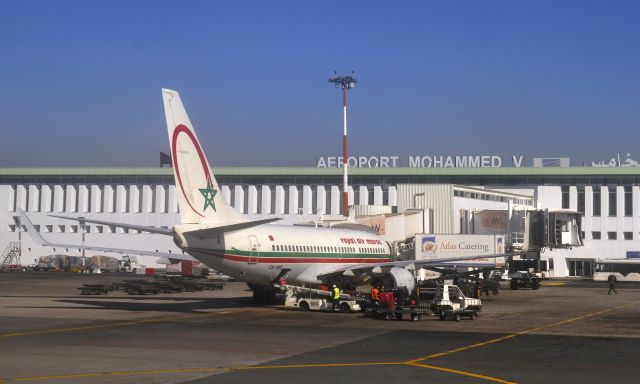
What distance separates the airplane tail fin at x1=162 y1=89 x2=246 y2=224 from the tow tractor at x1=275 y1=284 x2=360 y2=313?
7949mm

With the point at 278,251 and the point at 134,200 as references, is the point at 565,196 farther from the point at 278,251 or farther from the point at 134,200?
the point at 278,251

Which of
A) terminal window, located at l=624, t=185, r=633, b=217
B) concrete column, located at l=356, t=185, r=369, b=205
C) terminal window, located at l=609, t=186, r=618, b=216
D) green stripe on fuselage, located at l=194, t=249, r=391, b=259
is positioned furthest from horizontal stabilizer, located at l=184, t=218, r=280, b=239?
terminal window, located at l=624, t=185, r=633, b=217

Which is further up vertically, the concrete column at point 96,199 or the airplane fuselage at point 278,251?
the concrete column at point 96,199

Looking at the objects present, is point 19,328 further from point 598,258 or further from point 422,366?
point 598,258

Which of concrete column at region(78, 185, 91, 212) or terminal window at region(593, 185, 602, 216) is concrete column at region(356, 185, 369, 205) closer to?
terminal window at region(593, 185, 602, 216)

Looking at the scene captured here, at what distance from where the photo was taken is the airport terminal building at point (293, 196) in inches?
4181

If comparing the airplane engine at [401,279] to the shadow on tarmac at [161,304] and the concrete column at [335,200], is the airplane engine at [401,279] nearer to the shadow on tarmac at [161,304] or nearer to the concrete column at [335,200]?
the shadow on tarmac at [161,304]

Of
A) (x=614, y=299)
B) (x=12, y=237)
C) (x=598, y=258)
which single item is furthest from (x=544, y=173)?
(x=12, y=237)

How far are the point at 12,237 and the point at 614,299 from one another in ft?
299

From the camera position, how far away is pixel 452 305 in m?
38.3

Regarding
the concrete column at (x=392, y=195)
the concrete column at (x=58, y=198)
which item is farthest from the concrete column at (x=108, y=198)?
the concrete column at (x=392, y=195)

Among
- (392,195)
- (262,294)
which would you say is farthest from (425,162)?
(262,294)

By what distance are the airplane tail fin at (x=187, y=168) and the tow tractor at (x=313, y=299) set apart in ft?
26.1

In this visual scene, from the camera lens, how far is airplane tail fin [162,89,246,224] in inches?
1437
